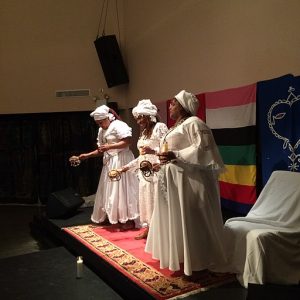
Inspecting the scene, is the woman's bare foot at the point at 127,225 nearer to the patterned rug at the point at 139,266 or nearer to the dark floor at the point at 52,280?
the patterned rug at the point at 139,266

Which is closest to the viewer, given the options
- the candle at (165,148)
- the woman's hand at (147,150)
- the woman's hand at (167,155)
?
the woman's hand at (167,155)

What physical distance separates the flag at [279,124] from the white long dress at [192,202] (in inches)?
39.6

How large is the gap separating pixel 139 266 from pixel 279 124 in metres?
1.87

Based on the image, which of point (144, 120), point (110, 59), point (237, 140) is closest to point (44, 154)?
point (110, 59)

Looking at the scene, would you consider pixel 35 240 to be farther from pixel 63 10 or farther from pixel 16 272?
pixel 63 10

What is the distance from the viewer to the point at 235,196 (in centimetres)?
414

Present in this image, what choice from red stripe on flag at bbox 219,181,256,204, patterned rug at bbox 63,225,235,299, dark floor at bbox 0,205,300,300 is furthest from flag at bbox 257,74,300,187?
patterned rug at bbox 63,225,235,299

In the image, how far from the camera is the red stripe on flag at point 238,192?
3.90 meters

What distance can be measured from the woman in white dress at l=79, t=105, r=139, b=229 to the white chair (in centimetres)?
150

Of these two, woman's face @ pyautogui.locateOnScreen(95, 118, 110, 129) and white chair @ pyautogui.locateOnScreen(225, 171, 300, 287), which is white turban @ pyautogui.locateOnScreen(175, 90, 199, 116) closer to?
white chair @ pyautogui.locateOnScreen(225, 171, 300, 287)

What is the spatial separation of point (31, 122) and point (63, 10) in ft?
7.56

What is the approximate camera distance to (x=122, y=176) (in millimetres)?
4203

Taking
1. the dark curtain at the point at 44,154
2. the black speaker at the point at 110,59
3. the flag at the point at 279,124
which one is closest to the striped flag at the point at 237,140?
the flag at the point at 279,124

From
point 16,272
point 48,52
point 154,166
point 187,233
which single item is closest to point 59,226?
point 16,272
